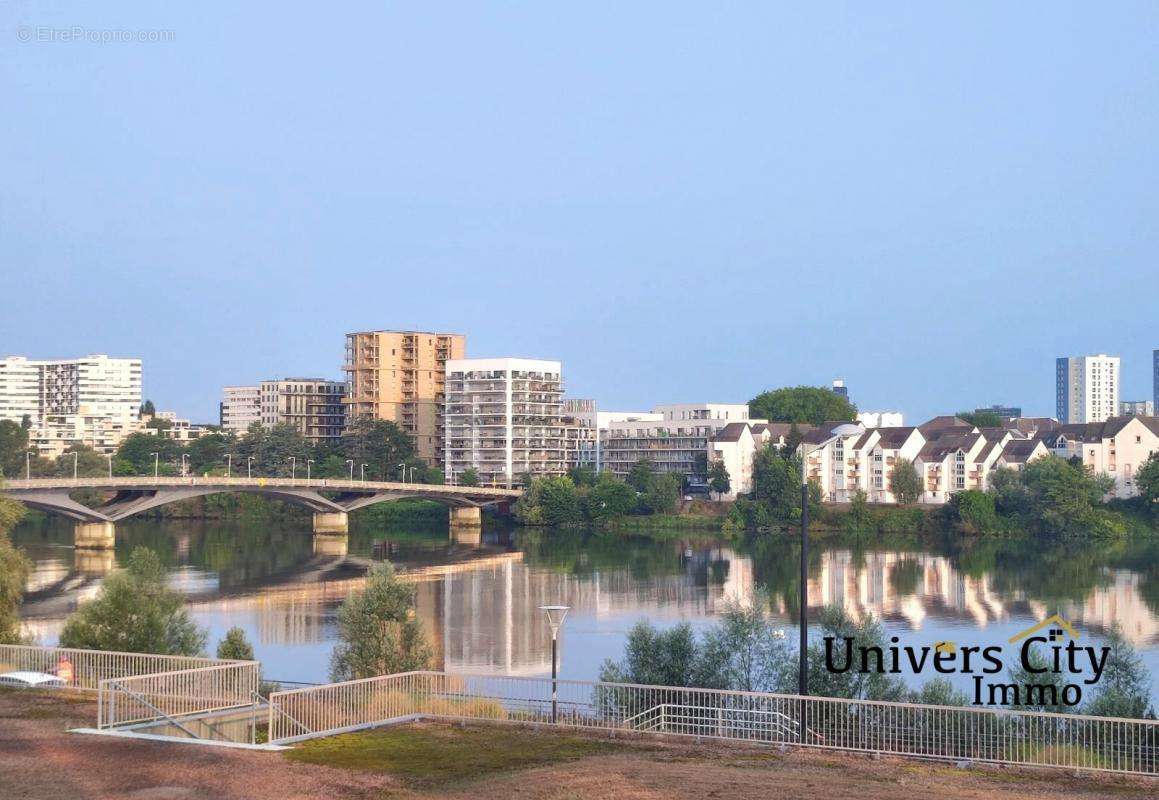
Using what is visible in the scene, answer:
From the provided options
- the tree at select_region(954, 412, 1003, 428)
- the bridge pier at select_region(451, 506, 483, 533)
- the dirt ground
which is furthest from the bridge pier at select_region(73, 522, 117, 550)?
the tree at select_region(954, 412, 1003, 428)

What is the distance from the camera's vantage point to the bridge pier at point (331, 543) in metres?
81.6

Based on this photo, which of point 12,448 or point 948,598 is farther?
point 12,448

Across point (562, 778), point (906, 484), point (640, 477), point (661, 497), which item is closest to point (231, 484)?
point (661, 497)

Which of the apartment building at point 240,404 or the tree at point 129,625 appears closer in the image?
the tree at point 129,625

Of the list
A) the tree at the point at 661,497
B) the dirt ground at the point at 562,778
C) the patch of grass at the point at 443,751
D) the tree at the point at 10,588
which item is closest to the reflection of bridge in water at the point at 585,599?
the tree at the point at 10,588

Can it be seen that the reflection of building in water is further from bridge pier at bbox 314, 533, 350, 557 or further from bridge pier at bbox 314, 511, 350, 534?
bridge pier at bbox 314, 511, 350, 534

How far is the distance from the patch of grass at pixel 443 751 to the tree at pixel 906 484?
78.2 meters

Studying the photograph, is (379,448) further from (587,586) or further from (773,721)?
(773,721)

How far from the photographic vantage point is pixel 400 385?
138m

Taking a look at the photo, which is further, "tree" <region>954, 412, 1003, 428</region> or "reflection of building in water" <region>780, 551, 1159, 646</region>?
"tree" <region>954, 412, 1003, 428</region>

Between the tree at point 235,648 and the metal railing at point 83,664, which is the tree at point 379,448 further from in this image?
the metal railing at point 83,664

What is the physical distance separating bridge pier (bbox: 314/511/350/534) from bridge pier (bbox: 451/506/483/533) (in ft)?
28.9

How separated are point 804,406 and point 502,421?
2631 cm

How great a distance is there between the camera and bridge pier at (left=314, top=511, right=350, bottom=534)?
9556 centimetres
